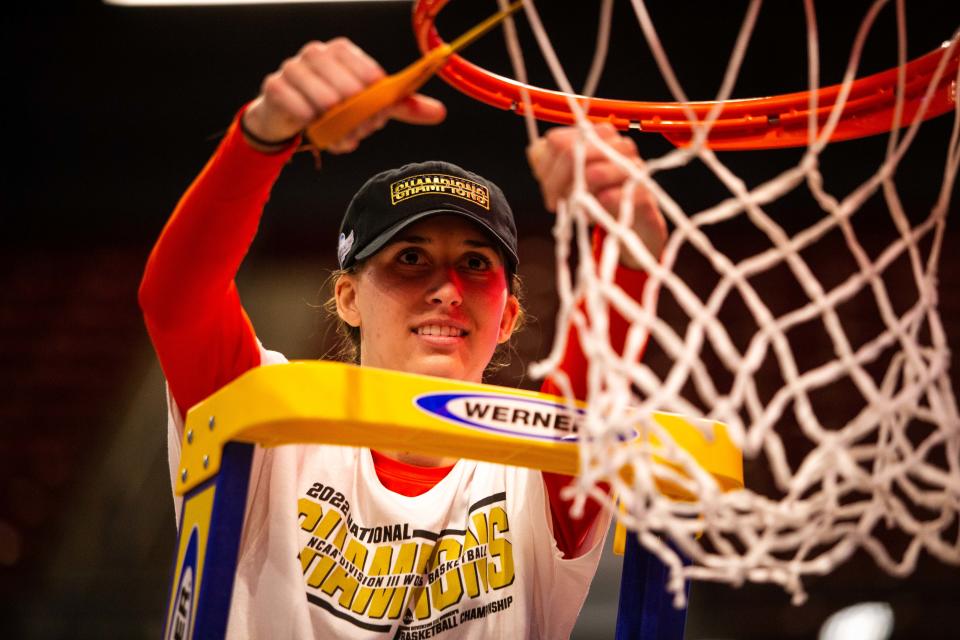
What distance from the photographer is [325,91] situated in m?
0.87

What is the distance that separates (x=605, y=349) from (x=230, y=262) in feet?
1.30

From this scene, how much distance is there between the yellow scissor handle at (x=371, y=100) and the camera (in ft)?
2.84

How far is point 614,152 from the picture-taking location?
88 cm

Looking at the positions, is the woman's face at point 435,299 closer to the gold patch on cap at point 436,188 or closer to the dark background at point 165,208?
the gold patch on cap at point 436,188

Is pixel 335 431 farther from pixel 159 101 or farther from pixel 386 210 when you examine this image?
pixel 159 101

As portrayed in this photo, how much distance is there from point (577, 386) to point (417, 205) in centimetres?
32

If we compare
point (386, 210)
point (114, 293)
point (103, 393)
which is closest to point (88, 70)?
point (114, 293)

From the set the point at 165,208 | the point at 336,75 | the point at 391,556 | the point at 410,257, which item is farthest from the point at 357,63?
the point at 165,208

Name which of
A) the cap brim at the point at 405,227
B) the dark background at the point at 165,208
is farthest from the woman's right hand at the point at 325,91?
the dark background at the point at 165,208

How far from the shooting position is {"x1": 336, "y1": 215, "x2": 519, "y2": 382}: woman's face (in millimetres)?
1263

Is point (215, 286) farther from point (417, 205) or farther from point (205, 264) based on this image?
point (417, 205)

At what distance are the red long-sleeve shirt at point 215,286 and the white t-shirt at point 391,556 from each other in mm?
58

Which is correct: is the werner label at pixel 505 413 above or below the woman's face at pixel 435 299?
below

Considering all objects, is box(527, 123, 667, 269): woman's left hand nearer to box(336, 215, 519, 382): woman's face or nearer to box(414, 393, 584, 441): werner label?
box(414, 393, 584, 441): werner label
